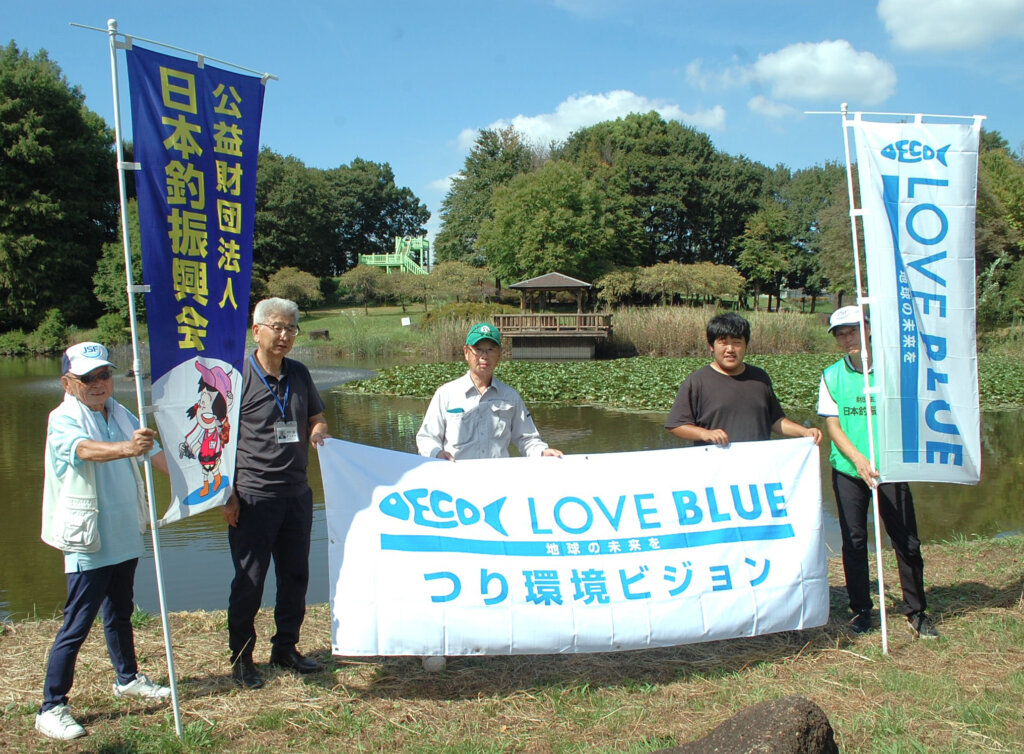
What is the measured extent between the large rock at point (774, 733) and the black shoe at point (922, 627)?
1.78 metres

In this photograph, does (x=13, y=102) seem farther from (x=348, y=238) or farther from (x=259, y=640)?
(x=259, y=640)

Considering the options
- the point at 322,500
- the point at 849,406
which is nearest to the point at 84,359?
the point at 849,406

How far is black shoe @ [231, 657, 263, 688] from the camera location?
346 cm

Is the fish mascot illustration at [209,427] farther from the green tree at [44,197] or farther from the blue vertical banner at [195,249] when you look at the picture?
the green tree at [44,197]

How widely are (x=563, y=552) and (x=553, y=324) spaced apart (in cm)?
2626

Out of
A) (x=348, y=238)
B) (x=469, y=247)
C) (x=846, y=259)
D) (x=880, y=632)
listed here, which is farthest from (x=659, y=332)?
(x=348, y=238)

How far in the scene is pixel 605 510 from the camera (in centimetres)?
364

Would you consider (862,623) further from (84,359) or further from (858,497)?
(84,359)

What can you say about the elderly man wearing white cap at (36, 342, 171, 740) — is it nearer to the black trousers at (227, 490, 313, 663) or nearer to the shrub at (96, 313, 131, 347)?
the black trousers at (227, 490, 313, 663)

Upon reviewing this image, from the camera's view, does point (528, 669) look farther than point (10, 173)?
No

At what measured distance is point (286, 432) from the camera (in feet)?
11.4

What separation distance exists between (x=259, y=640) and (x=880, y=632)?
3300 mm

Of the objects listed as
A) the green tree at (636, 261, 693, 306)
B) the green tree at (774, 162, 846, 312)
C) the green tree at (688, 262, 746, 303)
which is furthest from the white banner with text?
the green tree at (774, 162, 846, 312)

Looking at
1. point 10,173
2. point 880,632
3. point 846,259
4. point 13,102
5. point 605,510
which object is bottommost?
point 880,632
